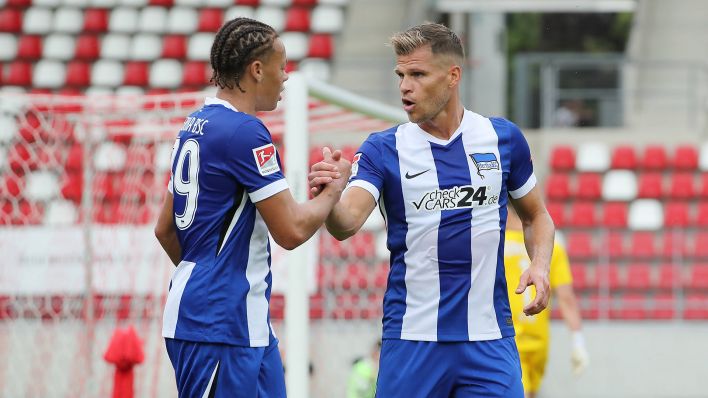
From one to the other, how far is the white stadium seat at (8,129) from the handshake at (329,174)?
581 cm

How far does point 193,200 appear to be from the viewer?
3.61m

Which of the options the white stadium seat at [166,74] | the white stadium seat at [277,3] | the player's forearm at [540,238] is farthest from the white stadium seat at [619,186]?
the player's forearm at [540,238]

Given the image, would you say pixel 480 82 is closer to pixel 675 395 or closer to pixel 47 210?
pixel 675 395

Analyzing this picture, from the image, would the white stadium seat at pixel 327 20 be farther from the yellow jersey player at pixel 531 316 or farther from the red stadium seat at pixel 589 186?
the yellow jersey player at pixel 531 316

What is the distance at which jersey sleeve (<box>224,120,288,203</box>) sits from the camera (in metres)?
3.54

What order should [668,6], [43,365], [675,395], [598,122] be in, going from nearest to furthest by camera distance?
1. [43,365]
2. [675,395]
3. [598,122]
4. [668,6]

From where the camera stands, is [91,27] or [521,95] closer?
[521,95]

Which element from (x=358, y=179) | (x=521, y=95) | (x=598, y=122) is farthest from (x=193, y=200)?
(x=598, y=122)

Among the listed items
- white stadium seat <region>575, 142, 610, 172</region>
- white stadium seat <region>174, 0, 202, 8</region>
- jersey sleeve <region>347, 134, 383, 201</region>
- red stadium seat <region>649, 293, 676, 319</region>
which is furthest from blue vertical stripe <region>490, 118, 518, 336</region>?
white stadium seat <region>174, 0, 202, 8</region>

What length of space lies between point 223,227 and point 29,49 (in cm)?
1204

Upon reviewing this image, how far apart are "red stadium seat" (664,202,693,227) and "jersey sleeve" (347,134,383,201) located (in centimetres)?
932

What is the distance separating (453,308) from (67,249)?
5003 mm

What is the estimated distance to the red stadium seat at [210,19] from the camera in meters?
15.0

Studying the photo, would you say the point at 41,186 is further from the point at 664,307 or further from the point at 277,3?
the point at 664,307
